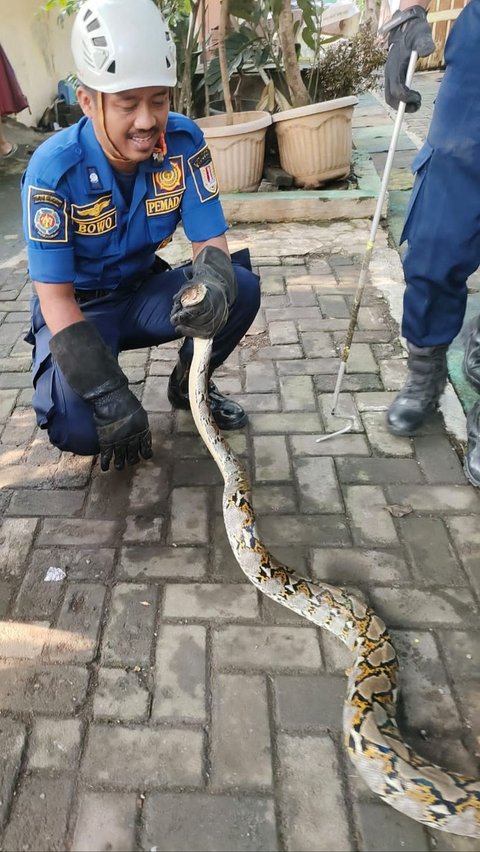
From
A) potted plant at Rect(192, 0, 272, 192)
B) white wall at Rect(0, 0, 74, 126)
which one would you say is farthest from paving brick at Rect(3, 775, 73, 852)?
white wall at Rect(0, 0, 74, 126)

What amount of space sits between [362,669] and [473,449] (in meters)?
1.23

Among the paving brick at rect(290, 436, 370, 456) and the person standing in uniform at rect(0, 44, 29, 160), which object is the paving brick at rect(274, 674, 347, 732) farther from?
the person standing in uniform at rect(0, 44, 29, 160)

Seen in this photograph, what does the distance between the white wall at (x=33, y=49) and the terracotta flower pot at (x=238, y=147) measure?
478cm

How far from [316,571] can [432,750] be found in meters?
0.72

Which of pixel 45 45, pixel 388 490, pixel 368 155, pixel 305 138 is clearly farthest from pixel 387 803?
pixel 45 45

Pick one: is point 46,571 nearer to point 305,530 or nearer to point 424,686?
point 305,530

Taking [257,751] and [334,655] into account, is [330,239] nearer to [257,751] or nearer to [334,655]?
[334,655]

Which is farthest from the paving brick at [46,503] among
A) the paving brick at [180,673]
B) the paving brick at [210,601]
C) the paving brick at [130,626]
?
the paving brick at [180,673]

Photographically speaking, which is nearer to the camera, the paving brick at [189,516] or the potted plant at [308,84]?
the paving brick at [189,516]

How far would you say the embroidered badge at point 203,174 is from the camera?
256 centimetres

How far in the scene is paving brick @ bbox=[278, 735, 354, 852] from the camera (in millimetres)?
1593

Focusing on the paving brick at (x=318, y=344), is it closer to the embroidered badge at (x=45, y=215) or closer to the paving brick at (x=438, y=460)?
the paving brick at (x=438, y=460)

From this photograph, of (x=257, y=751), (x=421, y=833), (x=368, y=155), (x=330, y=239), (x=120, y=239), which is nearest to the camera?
(x=421, y=833)

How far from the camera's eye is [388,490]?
265 centimetres
